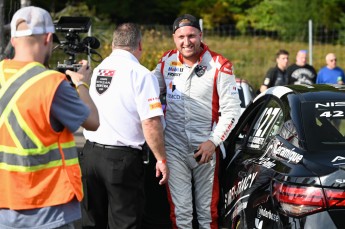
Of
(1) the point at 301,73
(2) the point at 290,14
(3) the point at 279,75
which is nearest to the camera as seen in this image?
(3) the point at 279,75

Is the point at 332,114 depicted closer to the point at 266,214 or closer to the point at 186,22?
the point at 266,214

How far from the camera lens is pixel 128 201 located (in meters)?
5.19

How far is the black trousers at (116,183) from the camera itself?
5164 millimetres

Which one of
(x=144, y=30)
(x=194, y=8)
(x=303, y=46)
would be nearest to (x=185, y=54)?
(x=144, y=30)

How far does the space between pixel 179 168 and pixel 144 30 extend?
13.5 m

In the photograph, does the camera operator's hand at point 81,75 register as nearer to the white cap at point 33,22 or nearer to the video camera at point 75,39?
the white cap at point 33,22

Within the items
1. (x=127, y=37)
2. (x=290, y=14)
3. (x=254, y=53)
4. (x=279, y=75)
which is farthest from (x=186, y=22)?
(x=290, y=14)

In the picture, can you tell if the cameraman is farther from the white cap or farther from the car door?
the car door

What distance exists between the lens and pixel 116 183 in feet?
16.9

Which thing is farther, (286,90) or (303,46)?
(303,46)

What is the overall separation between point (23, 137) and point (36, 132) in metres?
0.07

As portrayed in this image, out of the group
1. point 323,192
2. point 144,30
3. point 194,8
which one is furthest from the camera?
point 194,8

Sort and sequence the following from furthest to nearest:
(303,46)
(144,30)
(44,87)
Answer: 1. (303,46)
2. (144,30)
3. (44,87)

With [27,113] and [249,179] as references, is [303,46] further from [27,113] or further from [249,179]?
[27,113]
